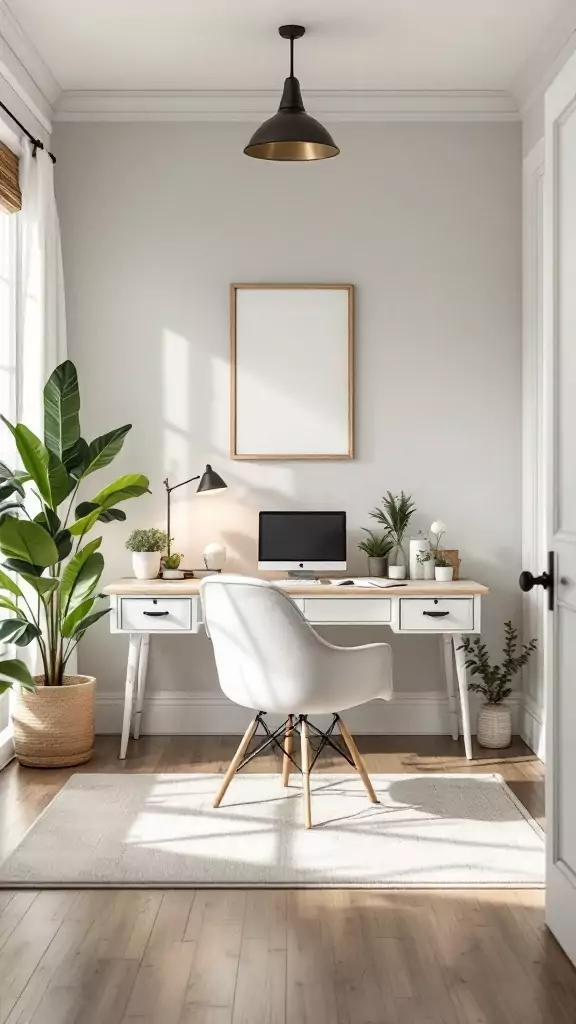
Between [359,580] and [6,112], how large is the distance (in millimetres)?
2472

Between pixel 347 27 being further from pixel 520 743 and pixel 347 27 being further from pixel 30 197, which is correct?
pixel 520 743

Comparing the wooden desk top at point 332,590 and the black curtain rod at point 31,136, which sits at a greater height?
the black curtain rod at point 31,136

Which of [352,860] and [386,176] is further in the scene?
[386,176]

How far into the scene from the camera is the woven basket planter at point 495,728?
4750 mm

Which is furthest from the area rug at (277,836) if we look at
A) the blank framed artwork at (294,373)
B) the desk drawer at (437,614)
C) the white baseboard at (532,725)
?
the blank framed artwork at (294,373)

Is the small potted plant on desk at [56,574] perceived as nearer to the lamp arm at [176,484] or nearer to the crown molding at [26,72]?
the lamp arm at [176,484]

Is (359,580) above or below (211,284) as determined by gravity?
below

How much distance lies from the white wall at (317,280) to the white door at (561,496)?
2.16 m

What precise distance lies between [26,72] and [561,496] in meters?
3.10

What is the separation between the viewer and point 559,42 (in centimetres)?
417

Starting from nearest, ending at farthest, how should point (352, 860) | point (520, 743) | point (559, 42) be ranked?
point (352, 860)
point (559, 42)
point (520, 743)

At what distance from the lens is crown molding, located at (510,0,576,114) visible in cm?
400

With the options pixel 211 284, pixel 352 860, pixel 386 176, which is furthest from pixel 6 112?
pixel 352 860

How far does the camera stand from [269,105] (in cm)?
493
